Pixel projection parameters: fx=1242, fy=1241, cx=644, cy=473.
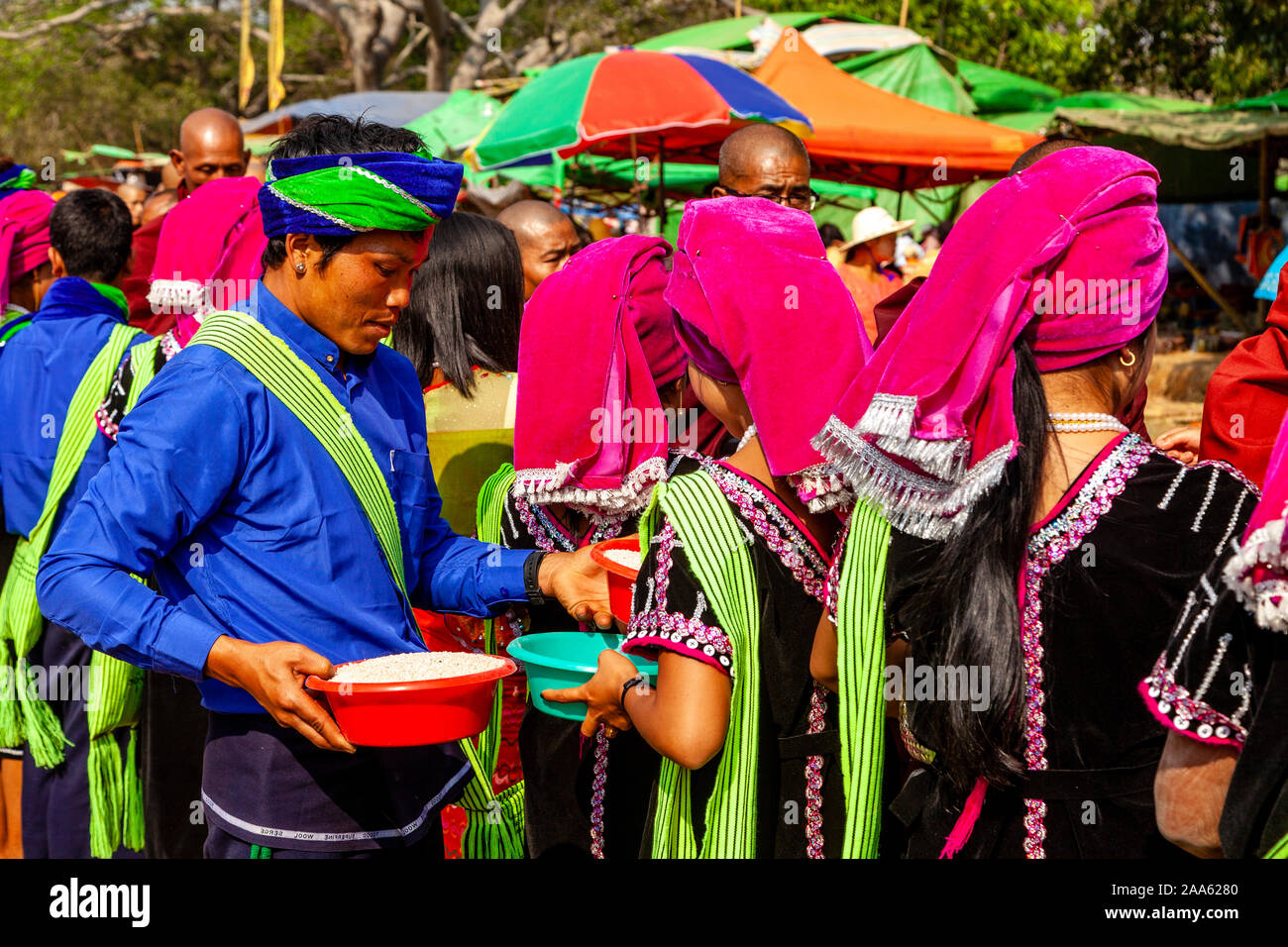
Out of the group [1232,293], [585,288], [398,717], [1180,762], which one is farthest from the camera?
[1232,293]

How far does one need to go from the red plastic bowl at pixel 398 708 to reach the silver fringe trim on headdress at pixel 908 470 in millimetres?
700

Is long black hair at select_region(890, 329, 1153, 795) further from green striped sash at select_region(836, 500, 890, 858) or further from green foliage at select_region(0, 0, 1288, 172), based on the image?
green foliage at select_region(0, 0, 1288, 172)

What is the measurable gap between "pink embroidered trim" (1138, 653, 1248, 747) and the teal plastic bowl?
35.1 inches

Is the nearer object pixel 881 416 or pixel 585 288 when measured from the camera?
pixel 881 416

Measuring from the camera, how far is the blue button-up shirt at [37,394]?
12.6ft

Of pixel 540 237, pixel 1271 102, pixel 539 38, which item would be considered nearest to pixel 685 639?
pixel 540 237

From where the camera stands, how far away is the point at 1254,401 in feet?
9.51

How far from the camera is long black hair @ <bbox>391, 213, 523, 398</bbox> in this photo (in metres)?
3.46

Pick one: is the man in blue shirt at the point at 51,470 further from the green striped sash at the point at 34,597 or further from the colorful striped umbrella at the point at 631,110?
the colorful striped umbrella at the point at 631,110

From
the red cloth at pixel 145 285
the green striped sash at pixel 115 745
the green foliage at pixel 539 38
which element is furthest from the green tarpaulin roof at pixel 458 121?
the green striped sash at pixel 115 745

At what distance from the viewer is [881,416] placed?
1.82 m
